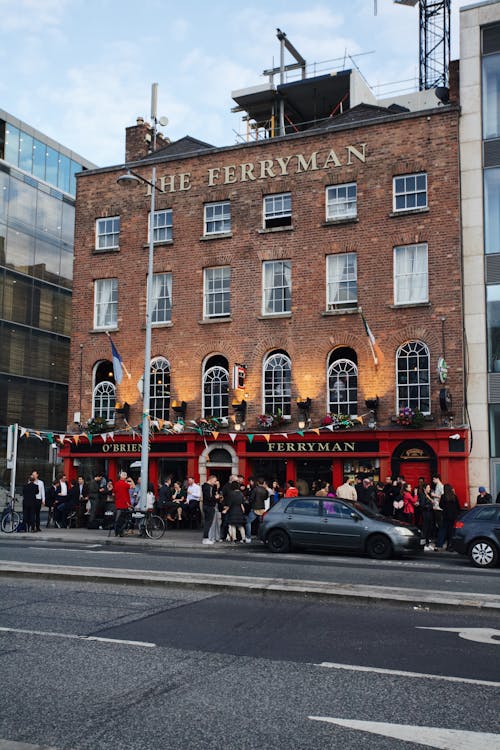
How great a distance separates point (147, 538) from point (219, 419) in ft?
21.9

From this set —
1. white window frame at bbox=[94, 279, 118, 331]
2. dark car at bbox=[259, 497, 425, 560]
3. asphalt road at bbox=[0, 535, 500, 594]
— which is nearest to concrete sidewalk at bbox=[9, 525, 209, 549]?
asphalt road at bbox=[0, 535, 500, 594]

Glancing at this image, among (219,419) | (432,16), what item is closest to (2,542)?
(219,419)

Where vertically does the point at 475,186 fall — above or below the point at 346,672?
above

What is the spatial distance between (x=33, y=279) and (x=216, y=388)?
23.6m

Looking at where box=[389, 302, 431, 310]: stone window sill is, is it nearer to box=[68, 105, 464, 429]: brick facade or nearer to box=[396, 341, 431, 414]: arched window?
box=[68, 105, 464, 429]: brick facade

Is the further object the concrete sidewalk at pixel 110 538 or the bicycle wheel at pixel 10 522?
the bicycle wheel at pixel 10 522

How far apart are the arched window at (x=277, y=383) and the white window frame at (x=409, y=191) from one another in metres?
6.52

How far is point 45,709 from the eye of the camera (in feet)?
20.3

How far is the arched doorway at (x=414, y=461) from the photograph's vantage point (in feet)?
82.4

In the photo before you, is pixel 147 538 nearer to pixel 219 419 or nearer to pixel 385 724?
pixel 219 419

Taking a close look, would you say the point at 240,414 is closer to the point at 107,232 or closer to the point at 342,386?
the point at 342,386

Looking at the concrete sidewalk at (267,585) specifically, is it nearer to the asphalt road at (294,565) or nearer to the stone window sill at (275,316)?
the asphalt road at (294,565)

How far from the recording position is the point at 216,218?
2984 cm

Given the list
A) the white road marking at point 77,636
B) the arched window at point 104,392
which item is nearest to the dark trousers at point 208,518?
the arched window at point 104,392
